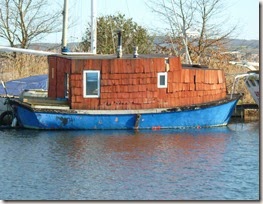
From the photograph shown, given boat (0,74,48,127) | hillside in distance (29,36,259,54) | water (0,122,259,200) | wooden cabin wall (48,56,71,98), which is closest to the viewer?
water (0,122,259,200)

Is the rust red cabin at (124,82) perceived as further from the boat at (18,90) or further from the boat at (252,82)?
the boat at (252,82)

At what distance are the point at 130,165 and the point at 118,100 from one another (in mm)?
7931

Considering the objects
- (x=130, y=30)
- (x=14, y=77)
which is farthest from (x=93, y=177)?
(x=130, y=30)

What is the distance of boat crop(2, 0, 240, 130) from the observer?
3080cm

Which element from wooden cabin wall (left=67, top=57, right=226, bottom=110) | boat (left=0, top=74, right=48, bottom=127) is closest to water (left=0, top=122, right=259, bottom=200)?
wooden cabin wall (left=67, top=57, right=226, bottom=110)

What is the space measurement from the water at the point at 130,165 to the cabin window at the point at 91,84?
1.47m

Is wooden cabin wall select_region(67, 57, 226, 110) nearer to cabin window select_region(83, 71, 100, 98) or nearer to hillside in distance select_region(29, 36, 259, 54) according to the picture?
cabin window select_region(83, 71, 100, 98)

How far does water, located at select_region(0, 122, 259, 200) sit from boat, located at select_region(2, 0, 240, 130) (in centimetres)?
68

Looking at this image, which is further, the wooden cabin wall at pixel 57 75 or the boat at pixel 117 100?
the wooden cabin wall at pixel 57 75

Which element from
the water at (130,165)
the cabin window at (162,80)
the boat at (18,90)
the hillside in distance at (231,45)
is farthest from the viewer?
the hillside in distance at (231,45)

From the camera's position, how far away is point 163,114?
3098cm

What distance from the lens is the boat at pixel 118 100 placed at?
30797 mm

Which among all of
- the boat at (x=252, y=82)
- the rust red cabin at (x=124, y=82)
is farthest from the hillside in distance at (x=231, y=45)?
the rust red cabin at (x=124, y=82)

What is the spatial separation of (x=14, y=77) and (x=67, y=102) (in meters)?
8.97
